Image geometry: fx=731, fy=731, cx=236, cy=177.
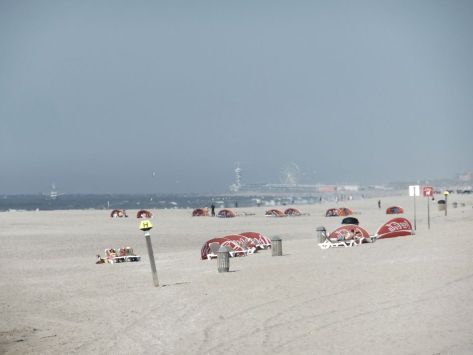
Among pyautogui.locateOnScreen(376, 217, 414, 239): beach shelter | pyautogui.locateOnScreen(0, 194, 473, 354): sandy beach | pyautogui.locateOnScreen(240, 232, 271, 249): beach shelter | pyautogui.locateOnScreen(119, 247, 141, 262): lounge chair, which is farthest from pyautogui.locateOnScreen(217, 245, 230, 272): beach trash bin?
pyautogui.locateOnScreen(376, 217, 414, 239): beach shelter

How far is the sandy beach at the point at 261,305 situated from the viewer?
933cm

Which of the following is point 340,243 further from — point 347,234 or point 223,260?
point 223,260

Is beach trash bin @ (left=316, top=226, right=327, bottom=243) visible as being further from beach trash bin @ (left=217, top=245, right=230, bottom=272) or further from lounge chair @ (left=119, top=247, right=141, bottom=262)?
beach trash bin @ (left=217, top=245, right=230, bottom=272)

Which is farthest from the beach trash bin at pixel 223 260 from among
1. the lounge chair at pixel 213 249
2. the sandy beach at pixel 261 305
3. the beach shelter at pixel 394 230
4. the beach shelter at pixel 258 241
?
the beach shelter at pixel 394 230

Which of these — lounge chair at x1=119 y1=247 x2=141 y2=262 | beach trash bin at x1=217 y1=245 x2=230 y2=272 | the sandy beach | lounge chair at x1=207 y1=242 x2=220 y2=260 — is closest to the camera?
the sandy beach

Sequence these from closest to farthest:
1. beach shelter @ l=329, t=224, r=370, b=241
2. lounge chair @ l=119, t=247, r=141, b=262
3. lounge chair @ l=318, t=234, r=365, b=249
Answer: lounge chair @ l=318, t=234, r=365, b=249, beach shelter @ l=329, t=224, r=370, b=241, lounge chair @ l=119, t=247, r=141, b=262

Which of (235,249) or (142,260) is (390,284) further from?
(142,260)

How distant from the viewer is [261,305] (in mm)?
12031

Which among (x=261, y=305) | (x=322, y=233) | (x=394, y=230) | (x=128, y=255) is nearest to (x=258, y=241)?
(x=322, y=233)

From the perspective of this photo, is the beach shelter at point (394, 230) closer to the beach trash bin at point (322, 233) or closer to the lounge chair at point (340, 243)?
the lounge chair at point (340, 243)

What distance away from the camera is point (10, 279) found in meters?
18.5

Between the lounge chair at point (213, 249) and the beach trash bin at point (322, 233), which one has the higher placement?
the beach trash bin at point (322, 233)

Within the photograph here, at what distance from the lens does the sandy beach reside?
30.6 ft

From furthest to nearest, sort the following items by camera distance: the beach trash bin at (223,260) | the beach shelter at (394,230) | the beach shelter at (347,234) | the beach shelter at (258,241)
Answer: the beach shelter at (394,230) → the beach shelter at (258,241) → the beach shelter at (347,234) → the beach trash bin at (223,260)
